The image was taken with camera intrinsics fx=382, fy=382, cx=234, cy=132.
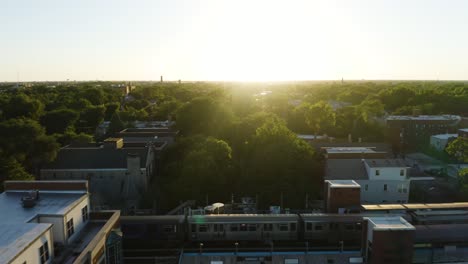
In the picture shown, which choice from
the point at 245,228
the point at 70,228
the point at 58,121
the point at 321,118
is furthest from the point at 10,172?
the point at 321,118

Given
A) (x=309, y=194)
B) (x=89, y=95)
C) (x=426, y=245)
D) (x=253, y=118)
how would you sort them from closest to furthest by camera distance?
(x=426, y=245) < (x=309, y=194) < (x=253, y=118) < (x=89, y=95)

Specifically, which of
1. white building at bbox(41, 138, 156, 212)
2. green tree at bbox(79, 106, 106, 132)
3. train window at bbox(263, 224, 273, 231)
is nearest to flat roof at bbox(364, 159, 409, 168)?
train window at bbox(263, 224, 273, 231)

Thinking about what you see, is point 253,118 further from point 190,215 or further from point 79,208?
point 79,208

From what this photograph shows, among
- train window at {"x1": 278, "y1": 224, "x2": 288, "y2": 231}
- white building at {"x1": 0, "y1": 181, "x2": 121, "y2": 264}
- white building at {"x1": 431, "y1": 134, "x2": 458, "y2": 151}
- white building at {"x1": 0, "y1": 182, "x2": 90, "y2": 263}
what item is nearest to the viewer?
white building at {"x1": 0, "y1": 182, "x2": 90, "y2": 263}

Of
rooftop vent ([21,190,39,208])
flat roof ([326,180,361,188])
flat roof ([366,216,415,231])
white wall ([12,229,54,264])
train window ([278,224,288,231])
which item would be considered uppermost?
rooftop vent ([21,190,39,208])

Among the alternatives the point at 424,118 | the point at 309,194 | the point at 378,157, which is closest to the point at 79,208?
the point at 309,194

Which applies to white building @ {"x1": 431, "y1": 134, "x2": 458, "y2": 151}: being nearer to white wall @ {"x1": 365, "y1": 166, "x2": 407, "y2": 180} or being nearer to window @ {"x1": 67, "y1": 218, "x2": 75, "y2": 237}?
white wall @ {"x1": 365, "y1": 166, "x2": 407, "y2": 180}

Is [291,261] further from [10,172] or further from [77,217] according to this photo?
[10,172]
